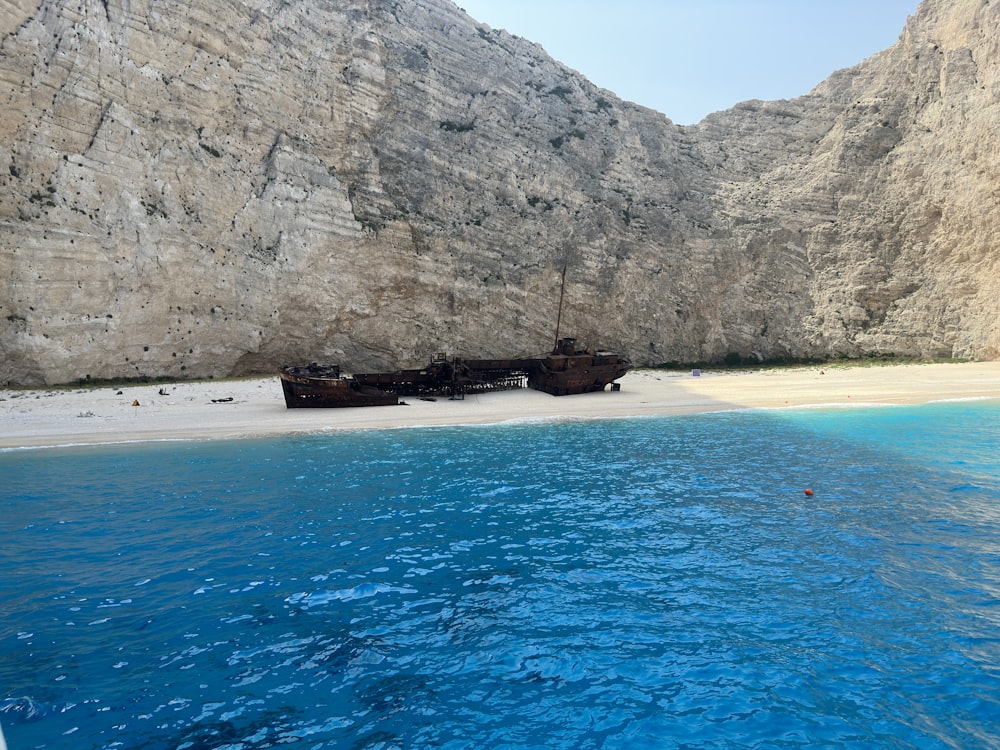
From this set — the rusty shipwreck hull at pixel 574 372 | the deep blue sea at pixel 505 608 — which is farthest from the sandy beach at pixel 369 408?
the deep blue sea at pixel 505 608

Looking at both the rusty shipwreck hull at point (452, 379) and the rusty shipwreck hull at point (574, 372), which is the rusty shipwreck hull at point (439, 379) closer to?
the rusty shipwreck hull at point (452, 379)

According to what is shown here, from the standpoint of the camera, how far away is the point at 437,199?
40.8 m

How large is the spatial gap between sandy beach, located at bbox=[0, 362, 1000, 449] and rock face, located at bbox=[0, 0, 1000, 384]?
4.90 metres

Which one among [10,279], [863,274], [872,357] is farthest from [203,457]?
[863,274]

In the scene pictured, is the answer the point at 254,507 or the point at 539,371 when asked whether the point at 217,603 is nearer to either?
the point at 254,507

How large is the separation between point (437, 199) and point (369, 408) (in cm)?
2118

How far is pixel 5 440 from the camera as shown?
60.2 ft

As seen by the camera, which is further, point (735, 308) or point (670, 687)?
point (735, 308)

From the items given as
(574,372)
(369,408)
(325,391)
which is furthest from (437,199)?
(325,391)

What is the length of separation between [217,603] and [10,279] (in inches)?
1130

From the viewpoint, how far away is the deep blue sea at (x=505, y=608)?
5188mm

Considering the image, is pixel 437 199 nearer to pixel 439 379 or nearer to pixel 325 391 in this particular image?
pixel 439 379

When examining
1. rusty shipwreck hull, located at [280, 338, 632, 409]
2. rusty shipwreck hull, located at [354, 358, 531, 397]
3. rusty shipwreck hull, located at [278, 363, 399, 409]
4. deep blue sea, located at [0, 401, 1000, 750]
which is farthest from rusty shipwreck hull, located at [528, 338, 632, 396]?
deep blue sea, located at [0, 401, 1000, 750]

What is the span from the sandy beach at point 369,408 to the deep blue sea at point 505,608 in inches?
252
